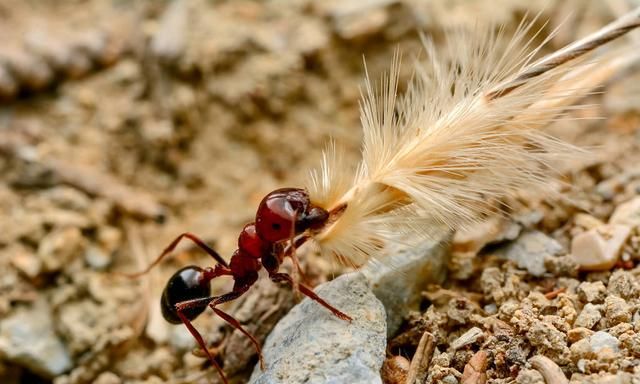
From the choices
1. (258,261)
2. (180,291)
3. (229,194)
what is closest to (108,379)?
(180,291)

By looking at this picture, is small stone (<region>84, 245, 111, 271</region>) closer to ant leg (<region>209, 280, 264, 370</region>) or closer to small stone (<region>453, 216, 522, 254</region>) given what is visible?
ant leg (<region>209, 280, 264, 370</region>)

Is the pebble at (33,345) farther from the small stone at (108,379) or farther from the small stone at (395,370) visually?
the small stone at (395,370)

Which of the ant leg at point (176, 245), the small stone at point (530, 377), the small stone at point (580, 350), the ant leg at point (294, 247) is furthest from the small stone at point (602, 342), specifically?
the ant leg at point (176, 245)

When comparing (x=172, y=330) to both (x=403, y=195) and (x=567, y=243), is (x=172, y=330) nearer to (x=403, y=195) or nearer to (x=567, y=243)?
(x=403, y=195)

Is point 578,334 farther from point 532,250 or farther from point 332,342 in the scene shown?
point 332,342

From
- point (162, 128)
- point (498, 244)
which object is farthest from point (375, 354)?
point (162, 128)

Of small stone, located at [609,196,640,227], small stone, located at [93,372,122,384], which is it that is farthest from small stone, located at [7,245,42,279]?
small stone, located at [609,196,640,227]
